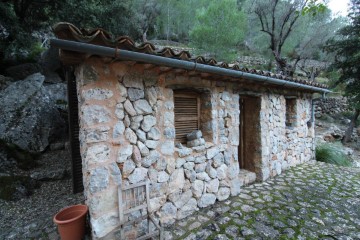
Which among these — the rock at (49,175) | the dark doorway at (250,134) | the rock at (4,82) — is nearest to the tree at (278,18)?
the dark doorway at (250,134)

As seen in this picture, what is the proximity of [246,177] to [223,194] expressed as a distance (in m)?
0.98

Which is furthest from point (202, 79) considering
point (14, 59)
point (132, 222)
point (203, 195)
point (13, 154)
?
point (14, 59)

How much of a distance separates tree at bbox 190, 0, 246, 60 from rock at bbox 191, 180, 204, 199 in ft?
29.9

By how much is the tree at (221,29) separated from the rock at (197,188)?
29.9 feet

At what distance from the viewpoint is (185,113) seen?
3.37 metres

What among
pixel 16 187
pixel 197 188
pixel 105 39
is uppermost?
pixel 105 39

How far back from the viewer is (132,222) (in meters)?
2.40

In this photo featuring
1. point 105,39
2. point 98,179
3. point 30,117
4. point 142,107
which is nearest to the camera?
point 105,39

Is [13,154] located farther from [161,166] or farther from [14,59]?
[14,59]

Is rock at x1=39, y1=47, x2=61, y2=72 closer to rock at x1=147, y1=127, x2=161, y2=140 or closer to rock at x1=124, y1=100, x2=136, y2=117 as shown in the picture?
rock at x1=124, y1=100, x2=136, y2=117

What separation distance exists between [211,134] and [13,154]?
453 centimetres

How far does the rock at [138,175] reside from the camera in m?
2.47

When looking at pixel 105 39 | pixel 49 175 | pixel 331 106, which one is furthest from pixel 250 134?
pixel 331 106

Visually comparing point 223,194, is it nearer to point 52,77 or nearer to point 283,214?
point 283,214
